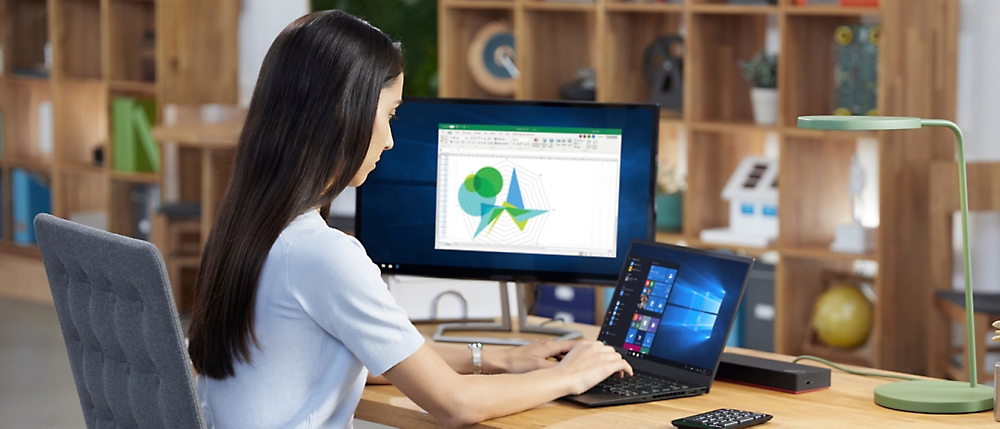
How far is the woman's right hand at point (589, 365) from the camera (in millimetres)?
1840

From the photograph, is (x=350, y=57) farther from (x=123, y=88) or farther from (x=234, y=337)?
(x=123, y=88)

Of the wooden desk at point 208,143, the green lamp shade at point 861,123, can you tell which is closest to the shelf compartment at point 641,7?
the wooden desk at point 208,143

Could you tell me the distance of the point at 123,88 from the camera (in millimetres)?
5953

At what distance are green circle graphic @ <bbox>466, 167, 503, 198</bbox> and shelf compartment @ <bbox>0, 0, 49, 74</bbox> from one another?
16.4 ft

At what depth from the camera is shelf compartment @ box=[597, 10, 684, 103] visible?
4582mm

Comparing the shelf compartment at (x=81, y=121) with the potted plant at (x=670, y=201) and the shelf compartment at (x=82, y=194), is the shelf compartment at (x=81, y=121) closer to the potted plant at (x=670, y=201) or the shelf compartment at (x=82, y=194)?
the shelf compartment at (x=82, y=194)

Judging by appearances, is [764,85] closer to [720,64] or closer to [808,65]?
[808,65]

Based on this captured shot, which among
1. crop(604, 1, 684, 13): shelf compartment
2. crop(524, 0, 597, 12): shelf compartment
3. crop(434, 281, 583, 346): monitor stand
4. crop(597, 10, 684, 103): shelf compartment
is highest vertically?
crop(524, 0, 597, 12): shelf compartment

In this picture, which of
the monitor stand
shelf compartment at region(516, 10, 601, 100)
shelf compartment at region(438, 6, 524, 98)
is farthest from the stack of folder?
the monitor stand

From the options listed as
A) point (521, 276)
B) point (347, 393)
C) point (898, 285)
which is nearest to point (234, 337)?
point (347, 393)

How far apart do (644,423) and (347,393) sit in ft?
1.40

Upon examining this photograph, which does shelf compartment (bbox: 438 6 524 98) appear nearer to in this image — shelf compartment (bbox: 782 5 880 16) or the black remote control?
shelf compartment (bbox: 782 5 880 16)

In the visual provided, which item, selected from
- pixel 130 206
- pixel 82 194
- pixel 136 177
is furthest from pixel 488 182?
pixel 82 194

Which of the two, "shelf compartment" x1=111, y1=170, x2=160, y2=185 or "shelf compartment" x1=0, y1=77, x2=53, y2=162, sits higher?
"shelf compartment" x1=0, y1=77, x2=53, y2=162
